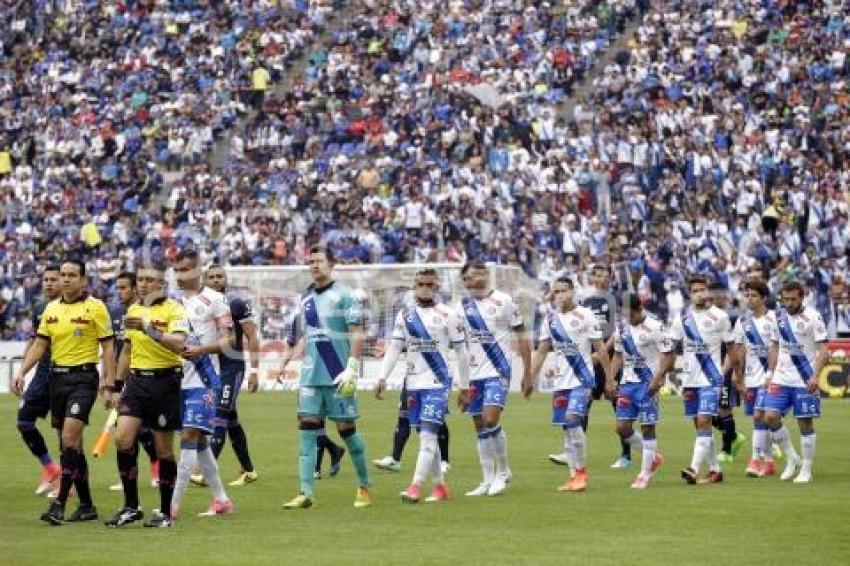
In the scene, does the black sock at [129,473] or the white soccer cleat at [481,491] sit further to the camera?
the white soccer cleat at [481,491]

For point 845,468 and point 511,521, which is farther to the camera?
point 845,468

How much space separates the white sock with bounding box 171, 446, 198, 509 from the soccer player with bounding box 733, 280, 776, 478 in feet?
24.0

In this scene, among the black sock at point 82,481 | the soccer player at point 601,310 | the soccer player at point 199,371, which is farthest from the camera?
the soccer player at point 601,310

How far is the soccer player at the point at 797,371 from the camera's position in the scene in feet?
69.5

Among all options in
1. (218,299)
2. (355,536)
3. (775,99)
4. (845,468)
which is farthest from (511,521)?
(775,99)

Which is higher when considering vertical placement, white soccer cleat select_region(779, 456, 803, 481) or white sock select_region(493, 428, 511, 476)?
white sock select_region(493, 428, 511, 476)

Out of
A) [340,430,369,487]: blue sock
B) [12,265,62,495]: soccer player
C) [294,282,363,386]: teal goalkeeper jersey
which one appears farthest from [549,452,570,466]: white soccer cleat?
[12,265,62,495]: soccer player

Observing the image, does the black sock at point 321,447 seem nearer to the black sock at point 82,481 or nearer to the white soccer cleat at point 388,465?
the white soccer cleat at point 388,465

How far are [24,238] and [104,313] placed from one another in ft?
102

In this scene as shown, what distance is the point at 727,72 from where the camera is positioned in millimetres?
47750

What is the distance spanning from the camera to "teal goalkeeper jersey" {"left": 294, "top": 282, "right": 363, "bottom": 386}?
18.2m

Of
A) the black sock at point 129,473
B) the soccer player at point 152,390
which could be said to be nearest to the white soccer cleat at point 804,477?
the soccer player at point 152,390

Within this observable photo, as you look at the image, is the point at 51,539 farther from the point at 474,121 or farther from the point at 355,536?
the point at 474,121

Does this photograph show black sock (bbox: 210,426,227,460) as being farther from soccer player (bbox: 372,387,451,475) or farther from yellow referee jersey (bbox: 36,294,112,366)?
yellow referee jersey (bbox: 36,294,112,366)
